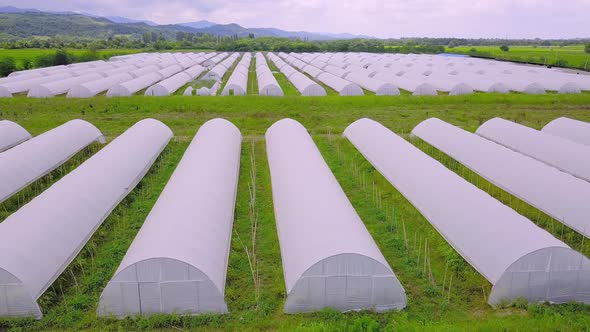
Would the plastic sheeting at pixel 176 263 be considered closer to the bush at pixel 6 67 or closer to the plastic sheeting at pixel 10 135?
the plastic sheeting at pixel 10 135

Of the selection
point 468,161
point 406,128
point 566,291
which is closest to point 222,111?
point 406,128

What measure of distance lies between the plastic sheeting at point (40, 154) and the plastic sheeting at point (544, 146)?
16236 mm

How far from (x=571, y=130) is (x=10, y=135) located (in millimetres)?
22412

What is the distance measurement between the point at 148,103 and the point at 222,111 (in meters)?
4.48

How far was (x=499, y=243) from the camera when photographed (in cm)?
885

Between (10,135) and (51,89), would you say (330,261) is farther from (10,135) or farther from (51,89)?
(51,89)

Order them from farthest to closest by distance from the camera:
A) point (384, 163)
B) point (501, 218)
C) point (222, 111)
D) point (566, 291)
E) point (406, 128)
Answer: point (222, 111), point (406, 128), point (384, 163), point (501, 218), point (566, 291)

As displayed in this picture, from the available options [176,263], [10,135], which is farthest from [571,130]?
[10,135]

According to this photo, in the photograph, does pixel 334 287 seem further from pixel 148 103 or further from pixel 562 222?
pixel 148 103

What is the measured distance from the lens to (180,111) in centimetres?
2498

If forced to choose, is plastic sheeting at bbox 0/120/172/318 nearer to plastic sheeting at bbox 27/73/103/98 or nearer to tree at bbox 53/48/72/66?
plastic sheeting at bbox 27/73/103/98

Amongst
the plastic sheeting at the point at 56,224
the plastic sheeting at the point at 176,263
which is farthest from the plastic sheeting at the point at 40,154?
the plastic sheeting at the point at 176,263

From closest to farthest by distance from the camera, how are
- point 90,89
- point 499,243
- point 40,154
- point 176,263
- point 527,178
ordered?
point 176,263, point 499,243, point 527,178, point 40,154, point 90,89

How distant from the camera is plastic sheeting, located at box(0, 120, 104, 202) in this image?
1291cm
